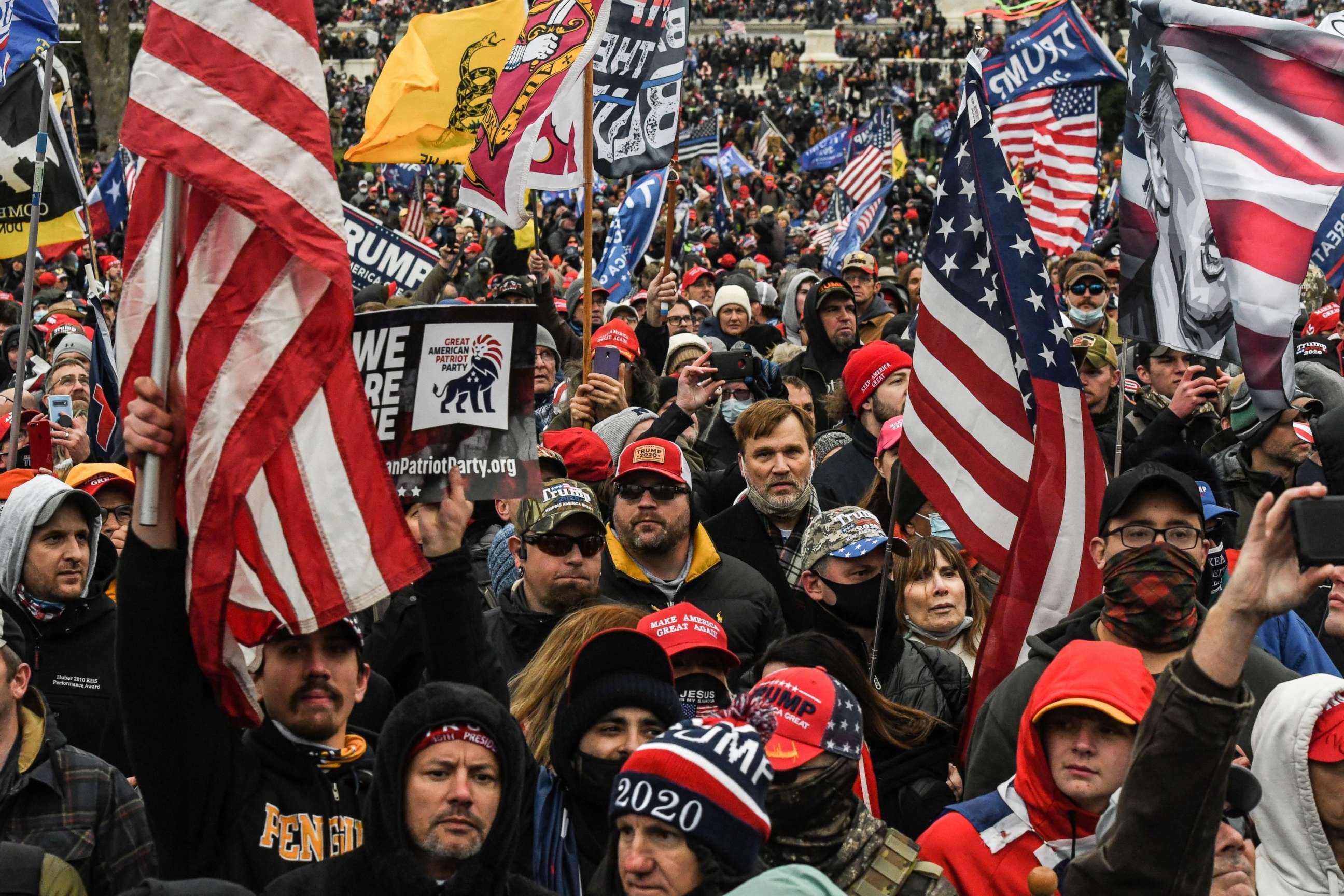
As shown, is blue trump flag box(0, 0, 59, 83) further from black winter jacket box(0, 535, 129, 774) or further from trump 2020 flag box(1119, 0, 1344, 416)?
trump 2020 flag box(1119, 0, 1344, 416)

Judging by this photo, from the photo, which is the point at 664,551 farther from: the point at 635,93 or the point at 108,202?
the point at 108,202

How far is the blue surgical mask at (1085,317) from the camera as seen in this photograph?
918cm

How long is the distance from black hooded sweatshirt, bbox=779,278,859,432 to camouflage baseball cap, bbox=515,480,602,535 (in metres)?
3.90

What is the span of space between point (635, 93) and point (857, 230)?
6.13m

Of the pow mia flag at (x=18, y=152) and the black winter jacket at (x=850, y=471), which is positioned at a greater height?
the pow mia flag at (x=18, y=152)

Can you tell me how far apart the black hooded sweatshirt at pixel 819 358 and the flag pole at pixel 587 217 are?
1343 mm

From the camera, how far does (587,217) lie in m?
7.82

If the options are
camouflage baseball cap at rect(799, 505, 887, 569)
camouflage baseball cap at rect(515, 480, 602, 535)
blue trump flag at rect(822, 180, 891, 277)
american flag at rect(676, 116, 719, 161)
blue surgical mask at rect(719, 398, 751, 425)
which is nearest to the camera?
camouflage baseball cap at rect(515, 480, 602, 535)

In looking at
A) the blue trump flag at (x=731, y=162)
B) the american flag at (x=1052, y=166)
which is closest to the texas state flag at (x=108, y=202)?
the american flag at (x=1052, y=166)

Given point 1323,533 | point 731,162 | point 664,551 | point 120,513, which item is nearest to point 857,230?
point 120,513

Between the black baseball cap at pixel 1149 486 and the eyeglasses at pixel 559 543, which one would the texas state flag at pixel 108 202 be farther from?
the black baseball cap at pixel 1149 486

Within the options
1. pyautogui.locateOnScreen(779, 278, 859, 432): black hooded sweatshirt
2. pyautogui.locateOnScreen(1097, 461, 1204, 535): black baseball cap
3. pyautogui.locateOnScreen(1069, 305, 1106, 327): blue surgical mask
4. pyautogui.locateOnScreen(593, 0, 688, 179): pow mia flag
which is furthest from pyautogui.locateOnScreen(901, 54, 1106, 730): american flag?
pyautogui.locateOnScreen(593, 0, 688, 179): pow mia flag

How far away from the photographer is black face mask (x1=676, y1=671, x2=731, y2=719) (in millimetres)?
4648

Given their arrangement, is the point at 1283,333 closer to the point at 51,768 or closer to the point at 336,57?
the point at 51,768
